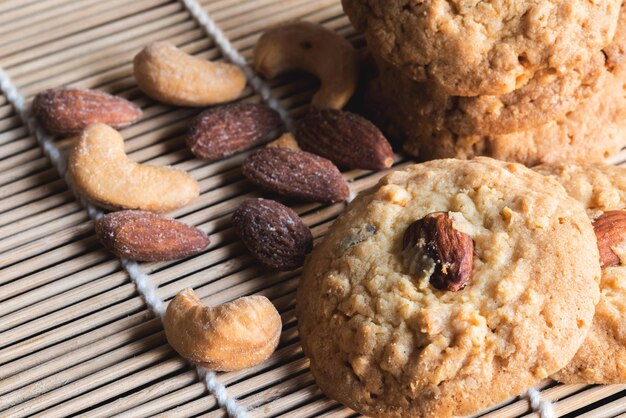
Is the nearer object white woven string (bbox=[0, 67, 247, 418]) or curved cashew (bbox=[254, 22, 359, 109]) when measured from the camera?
white woven string (bbox=[0, 67, 247, 418])

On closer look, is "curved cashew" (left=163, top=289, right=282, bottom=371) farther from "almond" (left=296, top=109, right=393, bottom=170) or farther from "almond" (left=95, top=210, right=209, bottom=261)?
"almond" (left=296, top=109, right=393, bottom=170)

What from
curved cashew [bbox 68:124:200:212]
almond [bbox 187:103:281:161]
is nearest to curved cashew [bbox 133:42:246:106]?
almond [bbox 187:103:281:161]

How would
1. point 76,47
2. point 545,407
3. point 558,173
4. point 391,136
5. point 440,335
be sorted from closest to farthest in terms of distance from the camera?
point 440,335
point 545,407
point 558,173
point 391,136
point 76,47

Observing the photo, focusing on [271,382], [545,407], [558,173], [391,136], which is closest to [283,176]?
[391,136]

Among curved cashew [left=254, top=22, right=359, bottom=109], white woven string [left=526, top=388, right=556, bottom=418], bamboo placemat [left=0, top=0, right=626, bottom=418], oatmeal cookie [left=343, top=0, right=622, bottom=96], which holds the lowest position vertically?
white woven string [left=526, top=388, right=556, bottom=418]

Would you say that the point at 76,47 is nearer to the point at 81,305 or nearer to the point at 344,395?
the point at 81,305

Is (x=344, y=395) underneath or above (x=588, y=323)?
underneath
